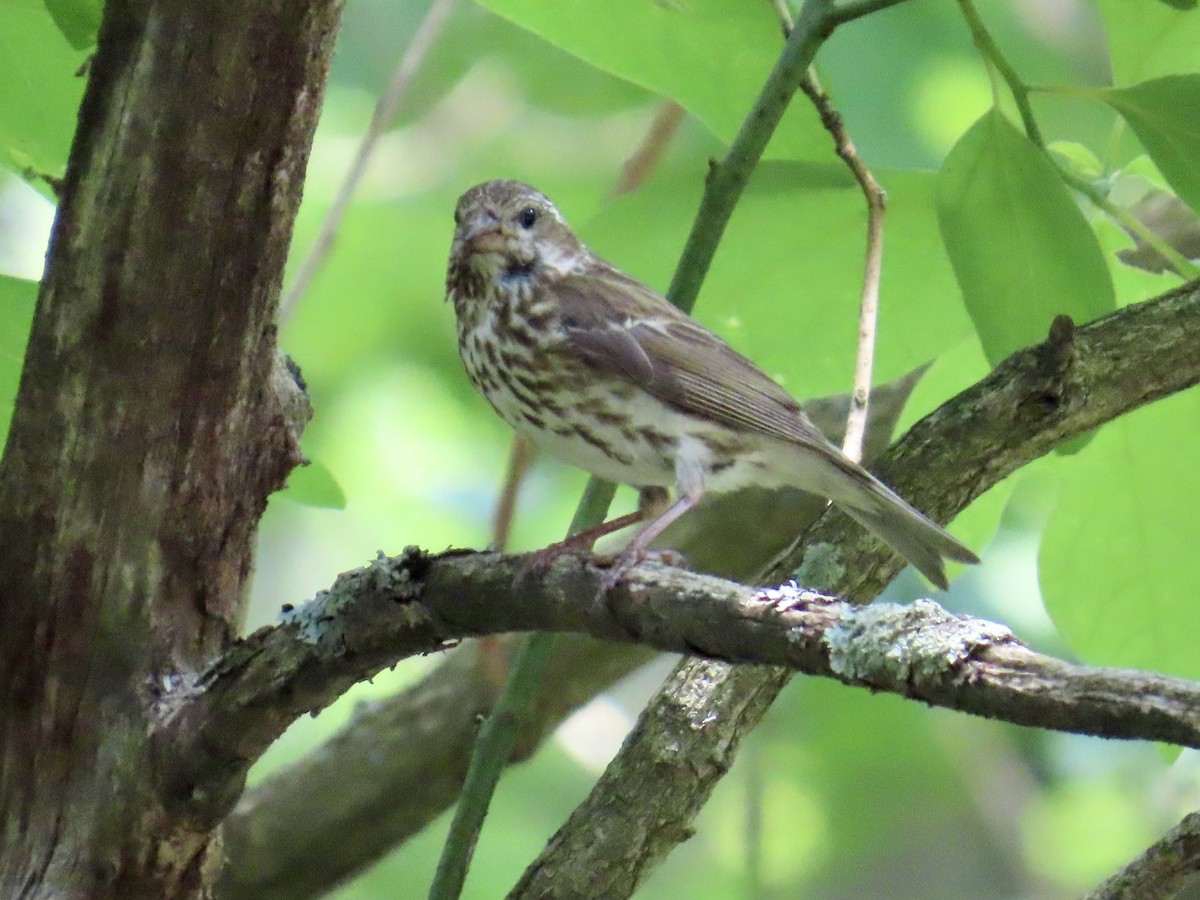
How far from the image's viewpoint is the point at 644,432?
125 inches

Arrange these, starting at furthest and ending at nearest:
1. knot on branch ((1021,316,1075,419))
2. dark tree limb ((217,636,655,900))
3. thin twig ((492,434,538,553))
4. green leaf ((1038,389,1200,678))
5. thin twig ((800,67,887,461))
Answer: dark tree limb ((217,636,655,900)) → thin twig ((492,434,538,553)) → green leaf ((1038,389,1200,678)) → thin twig ((800,67,887,461)) → knot on branch ((1021,316,1075,419))

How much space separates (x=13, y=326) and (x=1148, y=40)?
2068 mm

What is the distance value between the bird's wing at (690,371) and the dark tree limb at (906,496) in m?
0.37

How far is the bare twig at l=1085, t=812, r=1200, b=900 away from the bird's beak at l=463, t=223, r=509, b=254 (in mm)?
1985

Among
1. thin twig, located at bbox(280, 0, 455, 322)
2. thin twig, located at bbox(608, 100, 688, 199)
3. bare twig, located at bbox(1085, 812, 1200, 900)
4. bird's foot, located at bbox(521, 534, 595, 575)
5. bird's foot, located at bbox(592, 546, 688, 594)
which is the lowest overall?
bare twig, located at bbox(1085, 812, 1200, 900)

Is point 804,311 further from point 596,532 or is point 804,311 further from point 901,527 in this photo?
point 596,532

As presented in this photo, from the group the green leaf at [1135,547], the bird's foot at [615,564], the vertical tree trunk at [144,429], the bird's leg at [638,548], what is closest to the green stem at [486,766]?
the bird's leg at [638,548]

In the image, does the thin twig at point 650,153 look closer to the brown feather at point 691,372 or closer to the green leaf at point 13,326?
the brown feather at point 691,372

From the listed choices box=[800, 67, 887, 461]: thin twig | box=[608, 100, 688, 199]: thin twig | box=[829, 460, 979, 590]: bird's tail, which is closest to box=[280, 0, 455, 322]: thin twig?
box=[608, 100, 688, 199]: thin twig

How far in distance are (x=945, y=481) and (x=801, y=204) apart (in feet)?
2.03

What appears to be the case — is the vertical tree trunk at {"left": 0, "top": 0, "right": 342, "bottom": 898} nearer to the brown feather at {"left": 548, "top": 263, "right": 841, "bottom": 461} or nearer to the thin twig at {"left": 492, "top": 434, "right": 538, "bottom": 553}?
the brown feather at {"left": 548, "top": 263, "right": 841, "bottom": 461}

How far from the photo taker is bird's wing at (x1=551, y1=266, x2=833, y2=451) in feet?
10.5

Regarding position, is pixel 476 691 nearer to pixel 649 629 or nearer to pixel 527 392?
pixel 527 392

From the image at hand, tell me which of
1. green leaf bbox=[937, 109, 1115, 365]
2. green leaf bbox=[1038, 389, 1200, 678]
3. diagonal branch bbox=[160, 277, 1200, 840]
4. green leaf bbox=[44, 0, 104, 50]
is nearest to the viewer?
diagonal branch bbox=[160, 277, 1200, 840]
